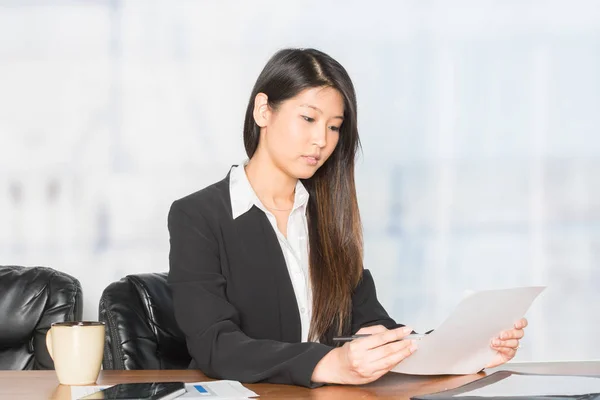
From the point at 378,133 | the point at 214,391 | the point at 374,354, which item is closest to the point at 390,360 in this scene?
the point at 374,354

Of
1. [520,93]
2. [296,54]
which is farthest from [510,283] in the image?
[296,54]

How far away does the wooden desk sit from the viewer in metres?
1.49

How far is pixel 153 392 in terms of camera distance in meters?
1.37

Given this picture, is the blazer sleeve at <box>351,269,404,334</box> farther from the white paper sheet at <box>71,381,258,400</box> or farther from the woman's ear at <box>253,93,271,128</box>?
the white paper sheet at <box>71,381,258,400</box>

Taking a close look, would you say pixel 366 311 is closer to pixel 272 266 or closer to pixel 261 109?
pixel 272 266

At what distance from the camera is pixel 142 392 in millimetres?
1370

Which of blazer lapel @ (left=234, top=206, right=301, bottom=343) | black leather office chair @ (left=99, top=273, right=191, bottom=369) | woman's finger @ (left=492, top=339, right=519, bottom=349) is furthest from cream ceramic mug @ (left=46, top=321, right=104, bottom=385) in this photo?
woman's finger @ (left=492, top=339, right=519, bottom=349)

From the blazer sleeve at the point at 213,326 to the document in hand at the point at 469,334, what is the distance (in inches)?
7.2

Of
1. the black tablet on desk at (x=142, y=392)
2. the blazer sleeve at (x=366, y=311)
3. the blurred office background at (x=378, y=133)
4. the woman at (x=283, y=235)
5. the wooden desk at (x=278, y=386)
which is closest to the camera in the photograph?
the black tablet on desk at (x=142, y=392)

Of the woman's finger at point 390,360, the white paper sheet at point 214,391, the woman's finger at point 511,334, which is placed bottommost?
the white paper sheet at point 214,391

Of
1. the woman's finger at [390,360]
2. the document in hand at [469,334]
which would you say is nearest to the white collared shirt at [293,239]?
the document in hand at [469,334]

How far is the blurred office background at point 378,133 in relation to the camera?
3012 millimetres

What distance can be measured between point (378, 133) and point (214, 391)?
1.82 m

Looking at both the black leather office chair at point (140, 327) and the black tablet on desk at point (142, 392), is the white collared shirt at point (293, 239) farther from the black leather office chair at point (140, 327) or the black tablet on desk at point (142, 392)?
the black tablet on desk at point (142, 392)
